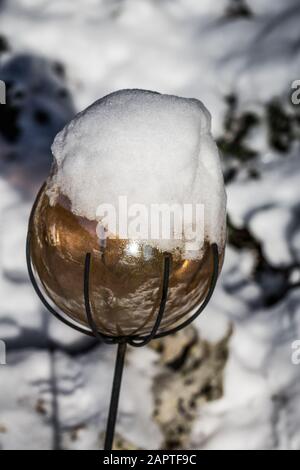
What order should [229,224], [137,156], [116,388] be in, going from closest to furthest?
[137,156] → [116,388] → [229,224]

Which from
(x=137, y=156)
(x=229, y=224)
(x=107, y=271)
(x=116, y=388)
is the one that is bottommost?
(x=116, y=388)

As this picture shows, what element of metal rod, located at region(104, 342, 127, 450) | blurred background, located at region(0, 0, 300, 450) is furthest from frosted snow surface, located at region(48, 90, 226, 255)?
blurred background, located at region(0, 0, 300, 450)

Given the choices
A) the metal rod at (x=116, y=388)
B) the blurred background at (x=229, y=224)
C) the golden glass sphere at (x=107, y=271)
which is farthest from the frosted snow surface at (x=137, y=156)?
the blurred background at (x=229, y=224)

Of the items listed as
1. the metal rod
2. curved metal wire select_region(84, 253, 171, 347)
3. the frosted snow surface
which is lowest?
the metal rod

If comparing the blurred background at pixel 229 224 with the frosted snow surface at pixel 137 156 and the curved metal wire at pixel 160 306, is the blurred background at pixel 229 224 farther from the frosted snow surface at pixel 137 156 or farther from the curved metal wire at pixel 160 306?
the frosted snow surface at pixel 137 156

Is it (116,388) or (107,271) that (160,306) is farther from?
(116,388)

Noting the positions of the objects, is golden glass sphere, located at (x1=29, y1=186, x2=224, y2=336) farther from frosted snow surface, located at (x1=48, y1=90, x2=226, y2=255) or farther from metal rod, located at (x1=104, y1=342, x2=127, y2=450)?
metal rod, located at (x1=104, y1=342, x2=127, y2=450)

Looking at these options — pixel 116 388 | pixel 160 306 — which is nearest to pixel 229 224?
pixel 116 388
